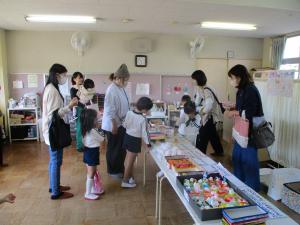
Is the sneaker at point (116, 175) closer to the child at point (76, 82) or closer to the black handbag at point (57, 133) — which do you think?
the black handbag at point (57, 133)

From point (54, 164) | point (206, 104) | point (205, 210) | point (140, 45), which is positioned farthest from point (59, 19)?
point (205, 210)

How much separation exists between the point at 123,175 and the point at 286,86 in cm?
252

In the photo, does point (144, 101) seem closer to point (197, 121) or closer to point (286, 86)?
point (197, 121)

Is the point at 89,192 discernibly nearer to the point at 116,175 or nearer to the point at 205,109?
the point at 116,175

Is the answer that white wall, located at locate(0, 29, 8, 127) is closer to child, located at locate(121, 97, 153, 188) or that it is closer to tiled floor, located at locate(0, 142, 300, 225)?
tiled floor, located at locate(0, 142, 300, 225)

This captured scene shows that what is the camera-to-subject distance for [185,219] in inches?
94.1

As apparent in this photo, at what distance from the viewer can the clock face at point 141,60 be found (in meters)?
5.54

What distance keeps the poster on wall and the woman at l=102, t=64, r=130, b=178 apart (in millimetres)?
2127

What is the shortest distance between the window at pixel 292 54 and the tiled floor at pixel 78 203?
11.7 ft

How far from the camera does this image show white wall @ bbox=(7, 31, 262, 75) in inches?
205

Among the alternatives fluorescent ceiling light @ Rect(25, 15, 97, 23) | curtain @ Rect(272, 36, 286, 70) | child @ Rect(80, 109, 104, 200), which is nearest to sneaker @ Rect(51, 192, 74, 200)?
child @ Rect(80, 109, 104, 200)

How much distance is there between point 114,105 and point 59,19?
84.8 inches

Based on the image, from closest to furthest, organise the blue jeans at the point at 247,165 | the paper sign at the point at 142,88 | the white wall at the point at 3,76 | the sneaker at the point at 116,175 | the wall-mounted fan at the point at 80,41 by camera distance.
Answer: the blue jeans at the point at 247,165 < the sneaker at the point at 116,175 < the white wall at the point at 3,76 < the wall-mounted fan at the point at 80,41 < the paper sign at the point at 142,88

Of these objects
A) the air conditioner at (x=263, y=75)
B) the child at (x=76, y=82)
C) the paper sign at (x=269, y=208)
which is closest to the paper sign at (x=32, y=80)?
the child at (x=76, y=82)
